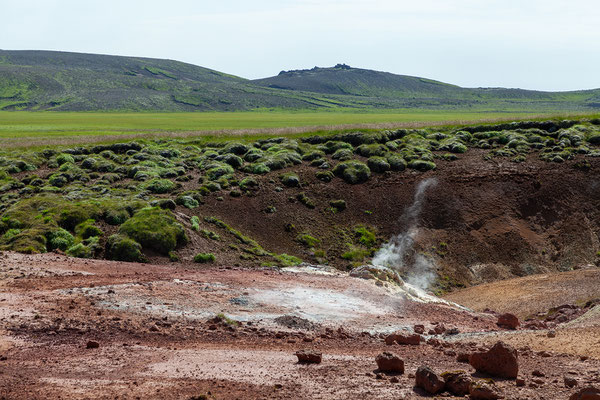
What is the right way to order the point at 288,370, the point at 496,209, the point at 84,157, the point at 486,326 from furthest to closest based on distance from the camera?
the point at 84,157
the point at 496,209
the point at 486,326
the point at 288,370

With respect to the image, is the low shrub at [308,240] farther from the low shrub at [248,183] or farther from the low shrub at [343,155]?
the low shrub at [343,155]

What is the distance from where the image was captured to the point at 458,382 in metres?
12.4

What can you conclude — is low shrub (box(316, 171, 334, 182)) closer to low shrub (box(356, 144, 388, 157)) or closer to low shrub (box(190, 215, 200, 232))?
low shrub (box(356, 144, 388, 157))

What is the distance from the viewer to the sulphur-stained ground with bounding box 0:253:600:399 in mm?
12852

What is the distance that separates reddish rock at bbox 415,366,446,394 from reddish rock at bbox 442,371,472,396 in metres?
0.16

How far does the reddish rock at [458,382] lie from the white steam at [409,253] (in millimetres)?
22413

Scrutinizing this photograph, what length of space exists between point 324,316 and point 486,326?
6.42 meters

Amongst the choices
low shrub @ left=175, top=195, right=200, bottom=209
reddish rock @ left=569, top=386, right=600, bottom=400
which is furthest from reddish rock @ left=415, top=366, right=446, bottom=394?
low shrub @ left=175, top=195, right=200, bottom=209

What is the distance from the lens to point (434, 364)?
15.0 m

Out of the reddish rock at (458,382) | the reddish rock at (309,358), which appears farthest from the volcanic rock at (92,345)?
the reddish rock at (458,382)

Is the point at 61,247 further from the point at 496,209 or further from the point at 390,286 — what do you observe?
the point at 496,209

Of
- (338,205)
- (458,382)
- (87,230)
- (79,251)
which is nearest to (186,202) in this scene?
(87,230)

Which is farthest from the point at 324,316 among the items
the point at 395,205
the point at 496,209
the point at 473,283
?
the point at 496,209

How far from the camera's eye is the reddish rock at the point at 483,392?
38.7ft
